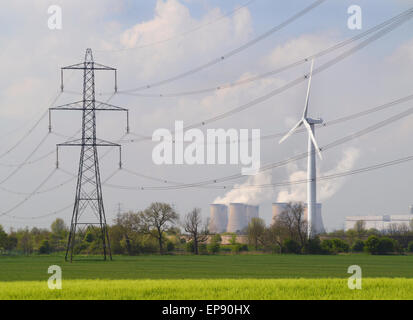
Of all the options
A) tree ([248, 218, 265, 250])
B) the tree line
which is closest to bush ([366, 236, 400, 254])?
the tree line

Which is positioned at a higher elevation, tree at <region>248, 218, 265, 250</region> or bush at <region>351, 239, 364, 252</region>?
tree at <region>248, 218, 265, 250</region>

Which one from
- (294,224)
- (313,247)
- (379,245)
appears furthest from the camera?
(294,224)

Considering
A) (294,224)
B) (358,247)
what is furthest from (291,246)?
(358,247)

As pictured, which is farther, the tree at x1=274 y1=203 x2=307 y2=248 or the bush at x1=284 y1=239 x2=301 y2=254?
the tree at x1=274 y1=203 x2=307 y2=248

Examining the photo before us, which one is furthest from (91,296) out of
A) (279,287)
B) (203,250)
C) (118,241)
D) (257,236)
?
(257,236)

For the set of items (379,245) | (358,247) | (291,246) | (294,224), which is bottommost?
(358,247)

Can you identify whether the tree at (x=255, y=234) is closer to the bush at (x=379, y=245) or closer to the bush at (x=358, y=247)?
the bush at (x=358, y=247)

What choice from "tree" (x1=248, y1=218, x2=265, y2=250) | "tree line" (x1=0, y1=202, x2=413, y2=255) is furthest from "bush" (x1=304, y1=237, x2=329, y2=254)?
"tree" (x1=248, y1=218, x2=265, y2=250)

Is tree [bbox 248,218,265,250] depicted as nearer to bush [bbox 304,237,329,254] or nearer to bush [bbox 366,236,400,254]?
bush [bbox 304,237,329,254]

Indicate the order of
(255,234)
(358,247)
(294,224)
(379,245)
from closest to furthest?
(379,245), (358,247), (294,224), (255,234)

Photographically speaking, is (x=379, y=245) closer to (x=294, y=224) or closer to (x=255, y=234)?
(x=294, y=224)

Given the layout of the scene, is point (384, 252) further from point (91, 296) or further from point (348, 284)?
point (91, 296)

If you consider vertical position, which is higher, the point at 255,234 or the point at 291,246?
the point at 255,234
